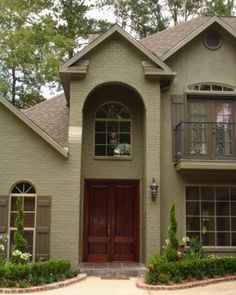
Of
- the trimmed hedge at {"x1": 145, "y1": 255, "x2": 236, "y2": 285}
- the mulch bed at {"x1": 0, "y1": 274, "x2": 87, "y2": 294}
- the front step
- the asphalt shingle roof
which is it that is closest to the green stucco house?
the asphalt shingle roof

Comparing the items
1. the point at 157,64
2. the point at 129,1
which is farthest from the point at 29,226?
the point at 129,1

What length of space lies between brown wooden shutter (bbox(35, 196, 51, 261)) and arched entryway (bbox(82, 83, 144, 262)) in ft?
5.03

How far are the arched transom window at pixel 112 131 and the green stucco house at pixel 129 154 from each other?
32 mm

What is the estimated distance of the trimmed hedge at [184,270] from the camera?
1070 centimetres

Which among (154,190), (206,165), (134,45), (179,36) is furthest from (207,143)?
(179,36)

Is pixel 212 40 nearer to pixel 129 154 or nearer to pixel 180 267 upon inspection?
pixel 129 154

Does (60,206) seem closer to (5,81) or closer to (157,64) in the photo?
(157,64)

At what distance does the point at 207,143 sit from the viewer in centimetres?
1321

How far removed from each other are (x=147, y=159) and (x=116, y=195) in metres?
1.77

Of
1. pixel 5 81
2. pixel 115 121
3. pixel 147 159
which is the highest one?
pixel 5 81

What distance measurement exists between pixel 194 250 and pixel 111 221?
9.14ft

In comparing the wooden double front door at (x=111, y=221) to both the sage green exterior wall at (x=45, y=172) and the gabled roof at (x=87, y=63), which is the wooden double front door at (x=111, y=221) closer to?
the sage green exterior wall at (x=45, y=172)

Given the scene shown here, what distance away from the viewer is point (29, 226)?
41.2ft

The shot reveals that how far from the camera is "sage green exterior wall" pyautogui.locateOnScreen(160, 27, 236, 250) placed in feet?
43.8
